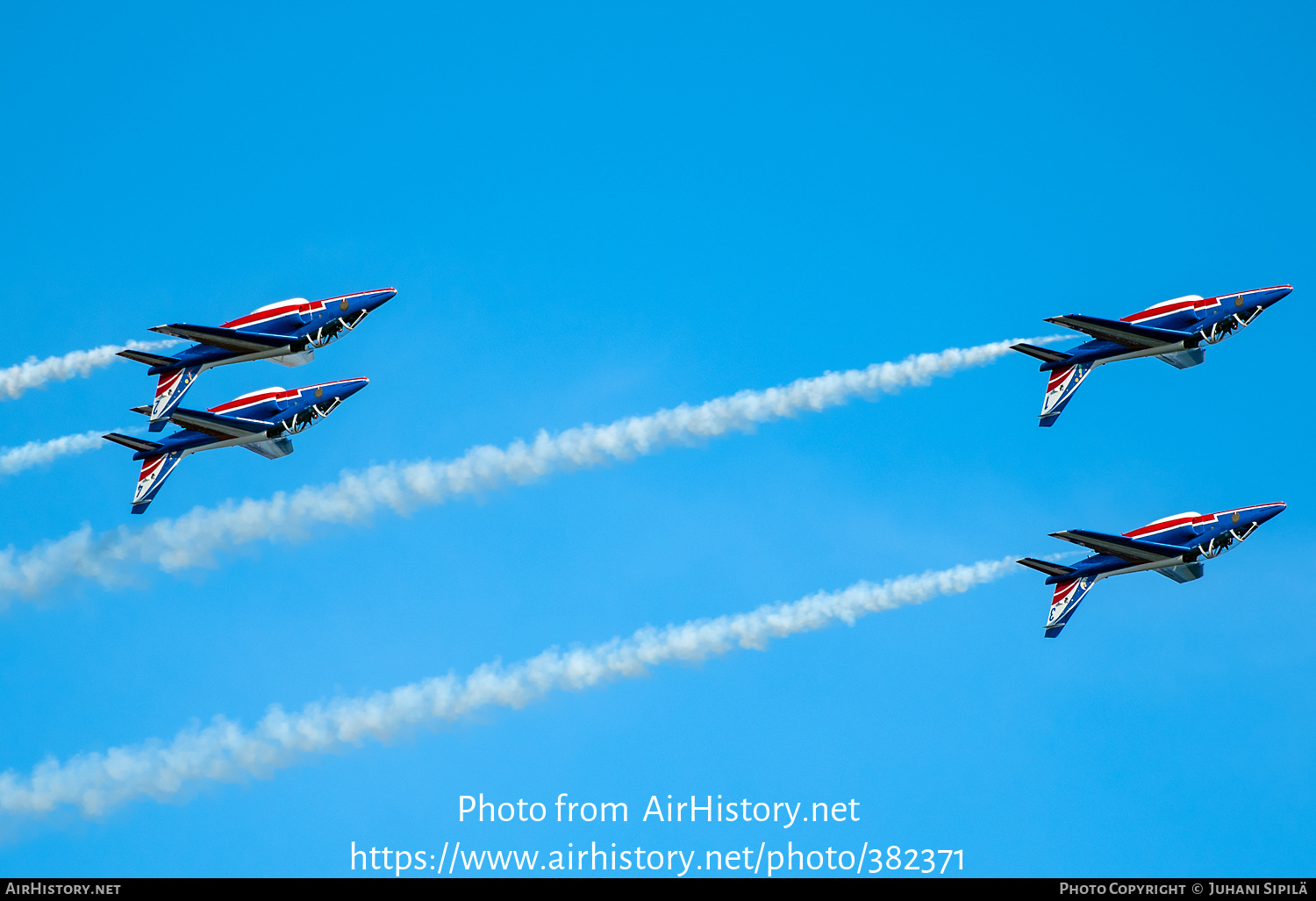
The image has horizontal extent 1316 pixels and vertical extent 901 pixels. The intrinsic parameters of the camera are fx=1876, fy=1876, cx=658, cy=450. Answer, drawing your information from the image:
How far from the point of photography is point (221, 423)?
268ft

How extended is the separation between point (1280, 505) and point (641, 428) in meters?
29.1

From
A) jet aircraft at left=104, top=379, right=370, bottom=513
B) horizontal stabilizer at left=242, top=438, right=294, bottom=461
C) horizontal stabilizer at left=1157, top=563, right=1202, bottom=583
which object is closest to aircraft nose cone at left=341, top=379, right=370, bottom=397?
jet aircraft at left=104, top=379, right=370, bottom=513

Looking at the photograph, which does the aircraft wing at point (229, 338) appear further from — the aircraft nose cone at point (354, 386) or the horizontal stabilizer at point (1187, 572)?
the horizontal stabilizer at point (1187, 572)

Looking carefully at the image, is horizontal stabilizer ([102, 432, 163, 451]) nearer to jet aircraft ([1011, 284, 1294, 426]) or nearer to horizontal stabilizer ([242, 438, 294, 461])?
horizontal stabilizer ([242, 438, 294, 461])

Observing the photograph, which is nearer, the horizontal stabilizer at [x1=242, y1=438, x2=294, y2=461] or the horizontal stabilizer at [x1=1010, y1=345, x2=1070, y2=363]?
the horizontal stabilizer at [x1=242, y1=438, x2=294, y2=461]

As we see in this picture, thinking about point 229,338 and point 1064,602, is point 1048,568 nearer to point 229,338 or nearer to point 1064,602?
point 1064,602

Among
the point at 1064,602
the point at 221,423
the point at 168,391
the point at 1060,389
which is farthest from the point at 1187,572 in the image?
the point at 168,391

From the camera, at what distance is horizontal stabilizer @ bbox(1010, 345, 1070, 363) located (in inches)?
3337

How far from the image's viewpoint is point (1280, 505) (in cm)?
8425

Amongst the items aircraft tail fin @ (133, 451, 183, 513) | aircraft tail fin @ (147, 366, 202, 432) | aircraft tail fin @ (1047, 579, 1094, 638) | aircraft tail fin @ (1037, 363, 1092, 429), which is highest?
aircraft tail fin @ (1037, 363, 1092, 429)

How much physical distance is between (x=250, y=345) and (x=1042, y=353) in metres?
35.3

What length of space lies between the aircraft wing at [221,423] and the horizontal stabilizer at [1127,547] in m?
35.2
